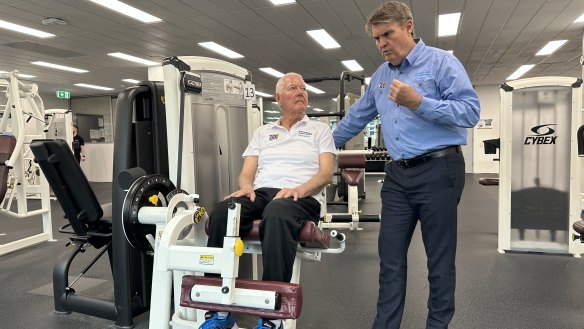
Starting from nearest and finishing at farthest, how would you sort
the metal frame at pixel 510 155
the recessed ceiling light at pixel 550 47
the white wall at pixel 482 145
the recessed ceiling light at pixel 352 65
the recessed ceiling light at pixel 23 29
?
the metal frame at pixel 510 155 < the recessed ceiling light at pixel 23 29 < the recessed ceiling light at pixel 550 47 < the recessed ceiling light at pixel 352 65 < the white wall at pixel 482 145

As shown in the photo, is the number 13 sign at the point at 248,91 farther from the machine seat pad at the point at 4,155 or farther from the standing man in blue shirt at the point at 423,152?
the machine seat pad at the point at 4,155

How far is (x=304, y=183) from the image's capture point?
204cm

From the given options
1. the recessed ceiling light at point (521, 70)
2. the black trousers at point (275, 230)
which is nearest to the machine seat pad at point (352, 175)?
the black trousers at point (275, 230)

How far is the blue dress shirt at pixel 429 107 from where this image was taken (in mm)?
1508

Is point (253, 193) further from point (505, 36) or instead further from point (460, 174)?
point (505, 36)

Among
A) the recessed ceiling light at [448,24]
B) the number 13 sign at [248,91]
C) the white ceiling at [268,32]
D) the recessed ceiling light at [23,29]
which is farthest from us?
the recessed ceiling light at [448,24]

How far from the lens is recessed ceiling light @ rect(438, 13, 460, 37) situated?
618 cm

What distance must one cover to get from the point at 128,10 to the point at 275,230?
17.1 ft

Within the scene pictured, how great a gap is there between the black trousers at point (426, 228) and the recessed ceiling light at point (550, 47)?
808cm

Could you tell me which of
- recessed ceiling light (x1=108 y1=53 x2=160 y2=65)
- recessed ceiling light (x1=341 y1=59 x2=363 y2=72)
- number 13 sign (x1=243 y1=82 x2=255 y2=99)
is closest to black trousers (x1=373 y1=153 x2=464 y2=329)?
number 13 sign (x1=243 y1=82 x2=255 y2=99)

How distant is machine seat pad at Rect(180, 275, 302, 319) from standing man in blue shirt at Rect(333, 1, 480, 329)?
48 cm

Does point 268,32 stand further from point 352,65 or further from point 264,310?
point 264,310

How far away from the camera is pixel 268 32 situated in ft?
22.6

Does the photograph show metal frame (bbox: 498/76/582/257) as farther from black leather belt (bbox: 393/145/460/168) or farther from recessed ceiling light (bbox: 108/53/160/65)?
recessed ceiling light (bbox: 108/53/160/65)
